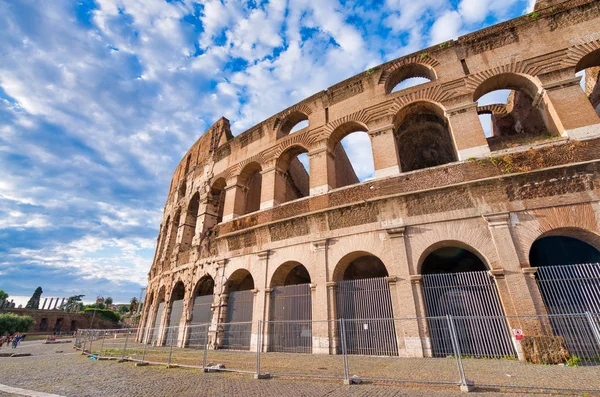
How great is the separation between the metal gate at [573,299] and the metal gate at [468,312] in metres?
1.05

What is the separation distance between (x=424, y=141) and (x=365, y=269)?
7404 mm

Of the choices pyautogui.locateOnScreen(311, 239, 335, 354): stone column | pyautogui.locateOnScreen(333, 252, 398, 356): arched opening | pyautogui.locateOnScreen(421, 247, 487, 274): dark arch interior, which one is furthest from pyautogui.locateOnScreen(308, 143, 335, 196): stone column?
pyautogui.locateOnScreen(421, 247, 487, 274): dark arch interior

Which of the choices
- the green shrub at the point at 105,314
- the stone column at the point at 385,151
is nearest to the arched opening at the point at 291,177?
the stone column at the point at 385,151

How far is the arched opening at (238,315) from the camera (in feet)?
33.1

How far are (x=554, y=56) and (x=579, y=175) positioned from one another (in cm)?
422

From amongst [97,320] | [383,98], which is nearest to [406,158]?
[383,98]

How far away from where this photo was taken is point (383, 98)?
34.0 ft

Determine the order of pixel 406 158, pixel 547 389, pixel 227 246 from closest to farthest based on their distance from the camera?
pixel 547 389
pixel 227 246
pixel 406 158

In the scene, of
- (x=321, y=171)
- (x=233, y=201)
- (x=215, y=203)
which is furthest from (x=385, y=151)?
(x=215, y=203)

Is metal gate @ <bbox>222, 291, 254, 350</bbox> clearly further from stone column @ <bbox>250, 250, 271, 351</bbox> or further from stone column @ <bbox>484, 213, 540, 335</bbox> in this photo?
stone column @ <bbox>484, 213, 540, 335</bbox>

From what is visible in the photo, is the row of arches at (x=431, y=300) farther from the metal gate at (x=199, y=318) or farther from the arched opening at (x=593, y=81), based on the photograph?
the arched opening at (x=593, y=81)

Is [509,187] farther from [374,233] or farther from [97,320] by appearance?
[97,320]

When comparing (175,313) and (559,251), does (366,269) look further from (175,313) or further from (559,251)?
(175,313)

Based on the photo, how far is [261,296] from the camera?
32.6 feet
